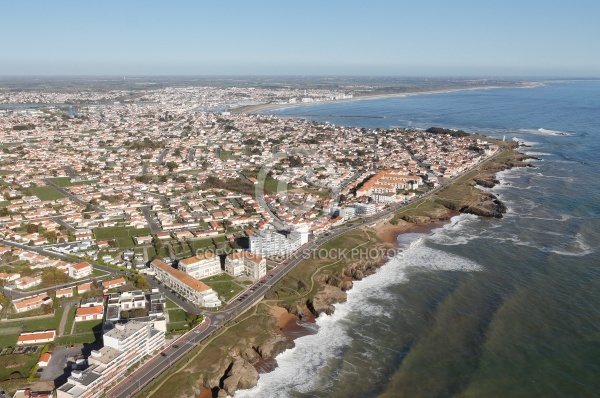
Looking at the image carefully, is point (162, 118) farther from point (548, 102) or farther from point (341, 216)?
point (548, 102)

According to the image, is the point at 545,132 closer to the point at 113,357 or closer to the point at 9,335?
the point at 113,357

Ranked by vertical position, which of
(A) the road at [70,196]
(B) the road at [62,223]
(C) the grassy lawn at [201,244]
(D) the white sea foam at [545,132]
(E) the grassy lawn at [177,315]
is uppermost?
(D) the white sea foam at [545,132]

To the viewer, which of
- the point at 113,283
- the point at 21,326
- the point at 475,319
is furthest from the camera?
the point at 113,283

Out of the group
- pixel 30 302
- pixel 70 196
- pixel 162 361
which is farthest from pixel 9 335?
pixel 70 196

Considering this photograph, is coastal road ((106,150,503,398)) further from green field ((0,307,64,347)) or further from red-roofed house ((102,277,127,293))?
green field ((0,307,64,347))

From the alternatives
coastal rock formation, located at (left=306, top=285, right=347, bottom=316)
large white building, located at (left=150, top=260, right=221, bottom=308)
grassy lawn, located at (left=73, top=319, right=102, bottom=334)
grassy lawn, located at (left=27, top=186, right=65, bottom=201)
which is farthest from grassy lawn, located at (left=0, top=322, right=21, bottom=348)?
grassy lawn, located at (left=27, top=186, right=65, bottom=201)

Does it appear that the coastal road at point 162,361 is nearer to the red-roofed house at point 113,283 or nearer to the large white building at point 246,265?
the large white building at point 246,265

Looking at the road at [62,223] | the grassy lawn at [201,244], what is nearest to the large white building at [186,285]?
the grassy lawn at [201,244]
